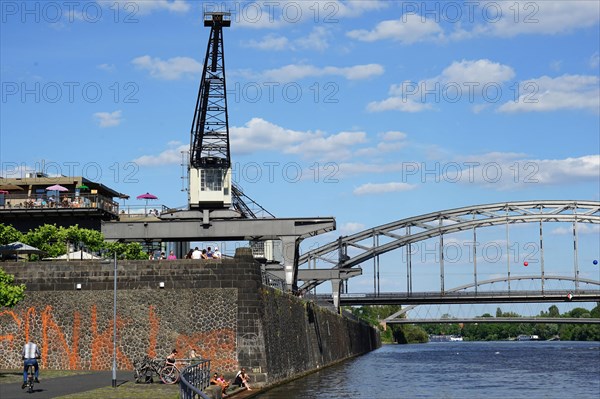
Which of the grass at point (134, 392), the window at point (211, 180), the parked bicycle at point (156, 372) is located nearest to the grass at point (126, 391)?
the grass at point (134, 392)

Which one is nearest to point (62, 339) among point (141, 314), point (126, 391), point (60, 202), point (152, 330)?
point (141, 314)

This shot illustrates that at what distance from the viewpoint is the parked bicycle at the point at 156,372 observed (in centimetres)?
3419

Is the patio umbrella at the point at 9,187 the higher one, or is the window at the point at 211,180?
the patio umbrella at the point at 9,187

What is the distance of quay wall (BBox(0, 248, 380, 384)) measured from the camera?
39875 mm

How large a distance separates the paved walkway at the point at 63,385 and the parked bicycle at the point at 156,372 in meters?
0.78

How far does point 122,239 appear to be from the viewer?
179 ft

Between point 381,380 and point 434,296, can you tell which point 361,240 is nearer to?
point 434,296

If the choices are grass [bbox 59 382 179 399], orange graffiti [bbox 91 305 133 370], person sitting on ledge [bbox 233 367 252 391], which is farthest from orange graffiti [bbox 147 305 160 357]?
grass [bbox 59 382 179 399]

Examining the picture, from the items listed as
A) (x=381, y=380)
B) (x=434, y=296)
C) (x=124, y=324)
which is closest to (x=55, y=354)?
(x=124, y=324)

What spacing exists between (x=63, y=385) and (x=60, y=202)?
168 feet

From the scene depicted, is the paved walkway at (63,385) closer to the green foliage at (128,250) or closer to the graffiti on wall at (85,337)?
the graffiti on wall at (85,337)

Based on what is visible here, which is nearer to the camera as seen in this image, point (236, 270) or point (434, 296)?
point (236, 270)

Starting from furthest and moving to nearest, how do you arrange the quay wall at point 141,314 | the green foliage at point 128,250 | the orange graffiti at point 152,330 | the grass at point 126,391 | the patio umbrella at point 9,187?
the patio umbrella at point 9,187
the green foliage at point 128,250
the orange graffiti at point 152,330
the quay wall at point 141,314
the grass at point 126,391

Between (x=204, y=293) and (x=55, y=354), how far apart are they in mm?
7502
